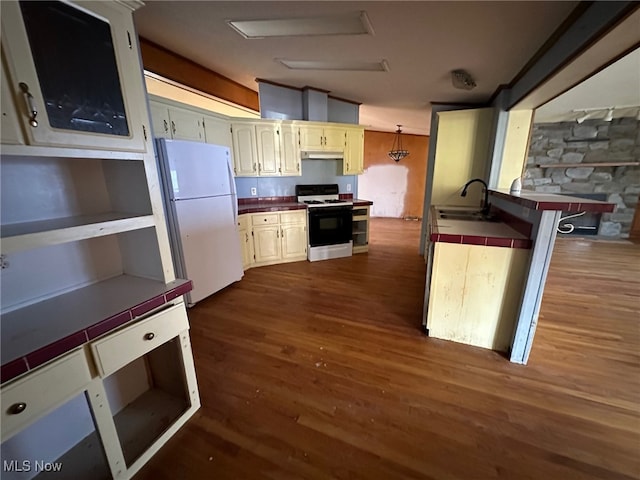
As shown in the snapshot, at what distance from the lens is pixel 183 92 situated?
10.8 ft

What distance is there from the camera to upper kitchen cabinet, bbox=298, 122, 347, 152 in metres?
3.92

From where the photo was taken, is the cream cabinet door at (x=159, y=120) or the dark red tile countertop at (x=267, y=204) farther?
the dark red tile countertop at (x=267, y=204)

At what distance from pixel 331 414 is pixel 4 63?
2.02 m

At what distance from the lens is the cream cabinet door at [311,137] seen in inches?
154

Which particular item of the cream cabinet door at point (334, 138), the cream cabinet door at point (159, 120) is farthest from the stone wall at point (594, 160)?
the cream cabinet door at point (159, 120)

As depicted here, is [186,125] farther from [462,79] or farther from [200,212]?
[462,79]

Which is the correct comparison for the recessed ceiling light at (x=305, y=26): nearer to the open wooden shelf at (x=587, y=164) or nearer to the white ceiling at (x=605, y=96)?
the white ceiling at (x=605, y=96)

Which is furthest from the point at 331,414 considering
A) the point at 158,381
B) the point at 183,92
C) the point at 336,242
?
the point at 183,92

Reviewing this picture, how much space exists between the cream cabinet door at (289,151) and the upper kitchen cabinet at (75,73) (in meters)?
2.75

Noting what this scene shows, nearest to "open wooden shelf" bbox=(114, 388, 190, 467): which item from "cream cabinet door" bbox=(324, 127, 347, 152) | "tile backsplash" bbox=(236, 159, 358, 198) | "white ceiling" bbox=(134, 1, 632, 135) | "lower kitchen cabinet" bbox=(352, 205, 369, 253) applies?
"white ceiling" bbox=(134, 1, 632, 135)

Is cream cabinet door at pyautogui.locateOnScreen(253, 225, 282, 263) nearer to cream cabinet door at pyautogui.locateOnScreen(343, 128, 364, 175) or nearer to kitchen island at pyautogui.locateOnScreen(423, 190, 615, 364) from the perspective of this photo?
cream cabinet door at pyautogui.locateOnScreen(343, 128, 364, 175)

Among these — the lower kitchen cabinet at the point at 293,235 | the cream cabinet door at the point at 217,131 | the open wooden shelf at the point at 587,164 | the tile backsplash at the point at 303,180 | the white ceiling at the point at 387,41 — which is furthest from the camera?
the open wooden shelf at the point at 587,164

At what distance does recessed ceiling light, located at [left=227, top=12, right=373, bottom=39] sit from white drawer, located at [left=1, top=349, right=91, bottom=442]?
2.40 metres

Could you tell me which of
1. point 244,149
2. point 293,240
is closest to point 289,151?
point 244,149
